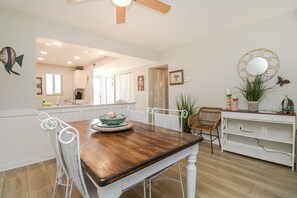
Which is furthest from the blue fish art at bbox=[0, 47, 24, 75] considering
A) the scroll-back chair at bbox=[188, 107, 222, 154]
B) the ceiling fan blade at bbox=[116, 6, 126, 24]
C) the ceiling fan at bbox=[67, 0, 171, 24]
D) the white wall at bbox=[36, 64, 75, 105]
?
the white wall at bbox=[36, 64, 75, 105]

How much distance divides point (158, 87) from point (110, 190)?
437cm

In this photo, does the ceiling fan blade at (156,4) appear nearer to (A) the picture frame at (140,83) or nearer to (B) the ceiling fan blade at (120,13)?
(B) the ceiling fan blade at (120,13)

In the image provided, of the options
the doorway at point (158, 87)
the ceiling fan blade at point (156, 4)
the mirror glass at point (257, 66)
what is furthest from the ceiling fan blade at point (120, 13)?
the doorway at point (158, 87)

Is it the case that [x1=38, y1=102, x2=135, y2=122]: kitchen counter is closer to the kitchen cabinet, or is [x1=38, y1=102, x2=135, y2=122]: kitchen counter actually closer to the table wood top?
the table wood top

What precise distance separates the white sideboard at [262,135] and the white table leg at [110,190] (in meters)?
2.43

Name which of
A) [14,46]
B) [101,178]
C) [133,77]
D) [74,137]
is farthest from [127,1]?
[133,77]

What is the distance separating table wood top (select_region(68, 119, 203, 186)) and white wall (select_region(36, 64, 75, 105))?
18.0 feet

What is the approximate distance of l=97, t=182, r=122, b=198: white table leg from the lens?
2.42ft

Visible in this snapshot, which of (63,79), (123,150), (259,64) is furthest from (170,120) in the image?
(63,79)

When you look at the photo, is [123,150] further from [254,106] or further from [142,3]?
[254,106]

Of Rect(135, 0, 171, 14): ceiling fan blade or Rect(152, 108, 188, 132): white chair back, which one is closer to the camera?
Rect(135, 0, 171, 14): ceiling fan blade

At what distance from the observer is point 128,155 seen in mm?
936

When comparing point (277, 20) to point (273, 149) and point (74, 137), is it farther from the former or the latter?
point (74, 137)

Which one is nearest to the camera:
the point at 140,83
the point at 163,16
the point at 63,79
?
the point at 163,16
